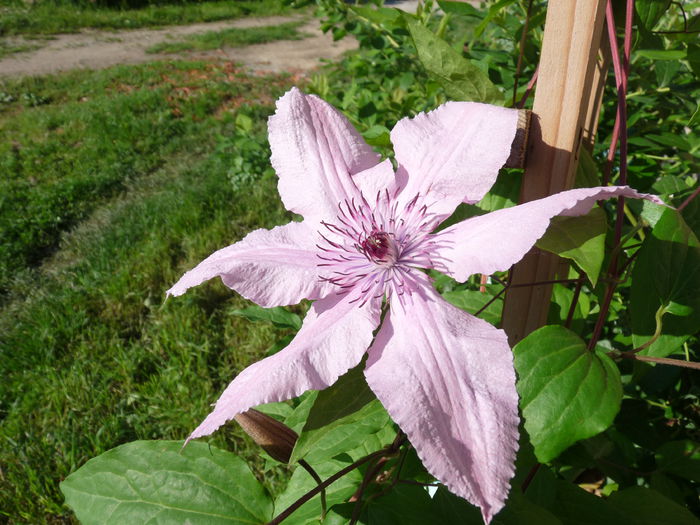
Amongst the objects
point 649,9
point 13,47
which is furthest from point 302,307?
point 13,47

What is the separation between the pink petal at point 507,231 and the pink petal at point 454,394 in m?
0.06

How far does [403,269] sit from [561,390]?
234mm

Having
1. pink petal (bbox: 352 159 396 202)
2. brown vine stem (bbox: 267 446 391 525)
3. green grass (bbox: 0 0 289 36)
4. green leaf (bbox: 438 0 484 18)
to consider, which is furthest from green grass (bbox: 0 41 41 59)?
brown vine stem (bbox: 267 446 391 525)

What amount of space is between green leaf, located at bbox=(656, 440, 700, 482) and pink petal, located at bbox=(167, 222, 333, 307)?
2.25ft

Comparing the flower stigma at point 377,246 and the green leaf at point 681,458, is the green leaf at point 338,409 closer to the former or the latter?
the flower stigma at point 377,246

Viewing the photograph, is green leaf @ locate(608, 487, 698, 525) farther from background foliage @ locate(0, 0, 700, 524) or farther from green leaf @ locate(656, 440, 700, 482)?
green leaf @ locate(656, 440, 700, 482)

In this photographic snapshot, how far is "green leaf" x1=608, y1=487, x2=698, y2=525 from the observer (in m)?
0.74

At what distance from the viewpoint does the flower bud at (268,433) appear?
0.75m

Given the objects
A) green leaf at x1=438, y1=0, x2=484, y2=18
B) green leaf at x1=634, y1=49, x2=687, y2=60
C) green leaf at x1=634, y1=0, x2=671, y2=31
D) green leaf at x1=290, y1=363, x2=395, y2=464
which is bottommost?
green leaf at x1=290, y1=363, x2=395, y2=464

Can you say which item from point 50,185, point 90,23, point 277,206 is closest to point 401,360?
point 277,206

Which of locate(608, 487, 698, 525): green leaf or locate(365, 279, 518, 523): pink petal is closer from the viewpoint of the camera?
locate(365, 279, 518, 523): pink petal

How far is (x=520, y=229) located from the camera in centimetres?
54

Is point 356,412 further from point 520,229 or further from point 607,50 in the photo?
point 607,50

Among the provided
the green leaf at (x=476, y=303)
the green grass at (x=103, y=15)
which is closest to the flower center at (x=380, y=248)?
the green leaf at (x=476, y=303)
